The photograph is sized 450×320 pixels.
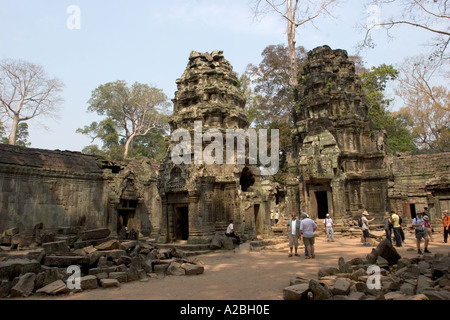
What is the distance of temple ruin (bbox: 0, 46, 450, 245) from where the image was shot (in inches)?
531

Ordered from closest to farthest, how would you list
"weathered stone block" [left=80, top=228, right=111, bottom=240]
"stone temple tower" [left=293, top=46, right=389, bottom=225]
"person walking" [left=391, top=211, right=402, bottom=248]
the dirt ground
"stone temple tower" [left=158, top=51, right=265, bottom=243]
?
the dirt ground
"weathered stone block" [left=80, top=228, right=111, bottom=240]
"person walking" [left=391, top=211, right=402, bottom=248]
"stone temple tower" [left=158, top=51, right=265, bottom=243]
"stone temple tower" [left=293, top=46, right=389, bottom=225]

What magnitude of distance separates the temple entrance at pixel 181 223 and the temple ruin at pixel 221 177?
0.22 ft

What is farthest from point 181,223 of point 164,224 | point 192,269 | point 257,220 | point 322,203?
point 322,203

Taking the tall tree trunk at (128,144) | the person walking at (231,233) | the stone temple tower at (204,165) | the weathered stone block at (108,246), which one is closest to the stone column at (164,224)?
the stone temple tower at (204,165)

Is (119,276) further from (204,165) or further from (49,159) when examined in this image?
(49,159)

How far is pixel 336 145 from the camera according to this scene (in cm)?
2005

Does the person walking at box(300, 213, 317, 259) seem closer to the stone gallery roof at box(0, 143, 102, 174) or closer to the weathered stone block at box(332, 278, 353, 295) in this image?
the weathered stone block at box(332, 278, 353, 295)

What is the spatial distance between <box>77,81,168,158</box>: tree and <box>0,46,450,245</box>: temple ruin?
14.2 m

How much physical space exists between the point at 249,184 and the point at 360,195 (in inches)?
373

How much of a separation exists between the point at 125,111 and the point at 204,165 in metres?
25.0

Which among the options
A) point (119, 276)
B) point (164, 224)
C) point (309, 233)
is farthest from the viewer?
point (164, 224)

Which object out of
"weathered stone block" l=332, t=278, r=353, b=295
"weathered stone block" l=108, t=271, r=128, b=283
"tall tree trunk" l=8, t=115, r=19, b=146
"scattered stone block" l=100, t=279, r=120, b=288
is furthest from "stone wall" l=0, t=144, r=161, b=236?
"weathered stone block" l=332, t=278, r=353, b=295

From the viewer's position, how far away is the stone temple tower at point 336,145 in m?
19.6
